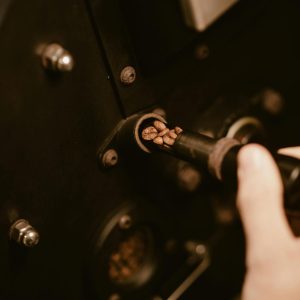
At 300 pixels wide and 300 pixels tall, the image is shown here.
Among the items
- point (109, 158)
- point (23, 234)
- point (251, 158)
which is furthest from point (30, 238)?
point (251, 158)

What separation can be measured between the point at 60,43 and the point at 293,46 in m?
0.35

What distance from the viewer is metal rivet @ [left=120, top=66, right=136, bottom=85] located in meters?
0.48

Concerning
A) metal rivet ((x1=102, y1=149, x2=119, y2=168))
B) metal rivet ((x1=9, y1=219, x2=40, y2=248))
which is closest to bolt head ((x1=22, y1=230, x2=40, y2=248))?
metal rivet ((x1=9, y1=219, x2=40, y2=248))

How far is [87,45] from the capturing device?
446 millimetres

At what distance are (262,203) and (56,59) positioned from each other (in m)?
0.22

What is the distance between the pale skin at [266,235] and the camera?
1.13ft

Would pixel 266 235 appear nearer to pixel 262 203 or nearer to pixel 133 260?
pixel 262 203

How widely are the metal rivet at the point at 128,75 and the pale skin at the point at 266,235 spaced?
0.55 ft

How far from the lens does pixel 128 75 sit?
482mm

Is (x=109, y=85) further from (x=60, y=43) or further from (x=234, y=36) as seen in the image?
(x=234, y=36)

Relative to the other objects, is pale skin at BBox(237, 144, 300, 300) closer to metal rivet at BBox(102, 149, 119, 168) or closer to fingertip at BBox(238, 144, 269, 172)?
fingertip at BBox(238, 144, 269, 172)

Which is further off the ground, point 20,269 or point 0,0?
point 0,0

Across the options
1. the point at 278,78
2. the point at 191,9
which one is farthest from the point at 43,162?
the point at 278,78

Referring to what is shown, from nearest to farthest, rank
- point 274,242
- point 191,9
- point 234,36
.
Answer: point 274,242 → point 191,9 → point 234,36
